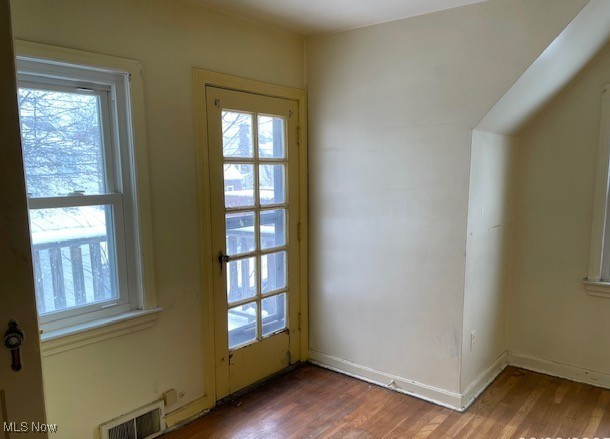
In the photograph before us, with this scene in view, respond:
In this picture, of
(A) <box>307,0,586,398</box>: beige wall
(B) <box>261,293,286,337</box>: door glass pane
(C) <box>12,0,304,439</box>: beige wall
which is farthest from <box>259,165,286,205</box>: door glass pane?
(B) <box>261,293,286,337</box>: door glass pane

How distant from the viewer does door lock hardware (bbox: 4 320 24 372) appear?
1.33 m

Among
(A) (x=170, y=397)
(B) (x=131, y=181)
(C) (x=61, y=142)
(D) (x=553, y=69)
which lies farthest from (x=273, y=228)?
(D) (x=553, y=69)

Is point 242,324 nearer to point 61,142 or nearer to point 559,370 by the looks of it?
point 61,142

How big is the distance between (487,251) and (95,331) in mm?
2342

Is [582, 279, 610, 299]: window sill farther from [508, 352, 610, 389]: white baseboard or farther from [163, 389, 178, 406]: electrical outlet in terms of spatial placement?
[163, 389, 178, 406]: electrical outlet

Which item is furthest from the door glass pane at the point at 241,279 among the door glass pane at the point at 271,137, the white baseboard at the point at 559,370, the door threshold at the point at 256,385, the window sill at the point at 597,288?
the window sill at the point at 597,288

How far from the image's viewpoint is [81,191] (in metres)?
1.99

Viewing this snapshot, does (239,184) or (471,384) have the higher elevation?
(239,184)

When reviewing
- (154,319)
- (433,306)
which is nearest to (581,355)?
(433,306)

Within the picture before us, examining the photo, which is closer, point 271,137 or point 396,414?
point 396,414

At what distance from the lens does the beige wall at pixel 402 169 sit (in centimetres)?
230

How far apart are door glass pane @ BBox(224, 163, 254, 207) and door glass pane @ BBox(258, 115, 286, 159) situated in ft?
0.54

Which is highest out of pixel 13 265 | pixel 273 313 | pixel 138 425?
pixel 13 265

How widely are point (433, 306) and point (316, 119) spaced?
152cm
